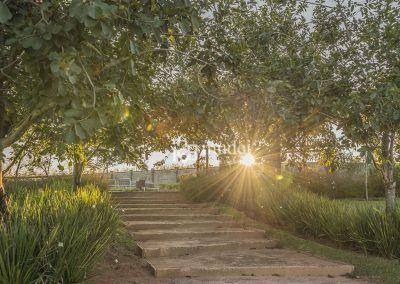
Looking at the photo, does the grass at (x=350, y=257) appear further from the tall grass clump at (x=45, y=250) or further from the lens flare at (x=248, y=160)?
the tall grass clump at (x=45, y=250)

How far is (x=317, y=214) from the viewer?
8953 millimetres

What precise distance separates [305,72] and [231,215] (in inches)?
216

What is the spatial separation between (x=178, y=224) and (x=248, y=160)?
11.4 ft

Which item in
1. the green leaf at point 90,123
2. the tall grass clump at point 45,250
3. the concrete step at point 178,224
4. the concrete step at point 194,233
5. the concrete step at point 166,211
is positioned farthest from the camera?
the concrete step at point 166,211

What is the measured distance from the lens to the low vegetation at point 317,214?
7.44 meters

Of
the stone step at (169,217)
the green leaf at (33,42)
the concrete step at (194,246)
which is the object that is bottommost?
the concrete step at (194,246)

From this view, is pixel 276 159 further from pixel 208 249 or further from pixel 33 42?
pixel 33 42

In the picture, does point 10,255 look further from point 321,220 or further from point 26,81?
point 321,220

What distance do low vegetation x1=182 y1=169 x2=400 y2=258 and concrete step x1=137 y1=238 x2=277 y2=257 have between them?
3.60 feet

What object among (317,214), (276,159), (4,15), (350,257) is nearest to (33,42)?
(4,15)

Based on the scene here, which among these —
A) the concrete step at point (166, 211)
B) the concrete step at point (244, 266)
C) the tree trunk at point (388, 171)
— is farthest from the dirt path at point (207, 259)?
the tree trunk at point (388, 171)

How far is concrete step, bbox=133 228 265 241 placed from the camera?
29.6ft

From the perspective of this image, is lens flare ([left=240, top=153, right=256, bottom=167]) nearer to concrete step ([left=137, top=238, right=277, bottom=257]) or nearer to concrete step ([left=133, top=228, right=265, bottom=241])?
concrete step ([left=133, top=228, right=265, bottom=241])

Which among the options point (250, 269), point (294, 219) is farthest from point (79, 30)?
point (294, 219)
